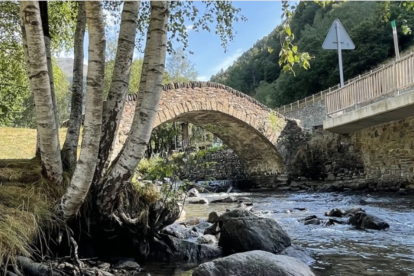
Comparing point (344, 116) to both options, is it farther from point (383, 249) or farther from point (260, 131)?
point (383, 249)

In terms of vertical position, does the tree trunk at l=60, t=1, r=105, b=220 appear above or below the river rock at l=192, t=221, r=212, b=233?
above

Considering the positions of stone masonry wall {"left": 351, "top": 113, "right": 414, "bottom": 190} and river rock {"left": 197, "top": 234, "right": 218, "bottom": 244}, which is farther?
stone masonry wall {"left": 351, "top": 113, "right": 414, "bottom": 190}

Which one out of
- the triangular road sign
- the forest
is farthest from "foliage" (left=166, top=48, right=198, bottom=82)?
the triangular road sign

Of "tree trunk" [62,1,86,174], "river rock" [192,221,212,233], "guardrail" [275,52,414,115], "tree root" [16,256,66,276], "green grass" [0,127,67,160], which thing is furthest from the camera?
"green grass" [0,127,67,160]

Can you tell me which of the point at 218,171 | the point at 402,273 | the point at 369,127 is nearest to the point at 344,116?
the point at 369,127

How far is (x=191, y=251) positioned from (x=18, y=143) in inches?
344

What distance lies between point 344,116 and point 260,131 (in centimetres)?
483

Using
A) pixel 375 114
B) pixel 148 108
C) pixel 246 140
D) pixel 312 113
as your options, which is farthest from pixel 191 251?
pixel 312 113

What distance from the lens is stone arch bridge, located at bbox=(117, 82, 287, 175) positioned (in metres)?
12.2

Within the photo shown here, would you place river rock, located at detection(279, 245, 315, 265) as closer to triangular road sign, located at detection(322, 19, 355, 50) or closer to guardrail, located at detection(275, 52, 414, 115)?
guardrail, located at detection(275, 52, 414, 115)

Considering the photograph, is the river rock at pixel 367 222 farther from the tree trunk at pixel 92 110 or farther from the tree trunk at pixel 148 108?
the tree trunk at pixel 92 110

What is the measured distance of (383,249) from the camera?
4.32m

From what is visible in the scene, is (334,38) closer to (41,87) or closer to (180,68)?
(41,87)

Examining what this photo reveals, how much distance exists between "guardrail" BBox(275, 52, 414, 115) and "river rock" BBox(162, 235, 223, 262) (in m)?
6.40
